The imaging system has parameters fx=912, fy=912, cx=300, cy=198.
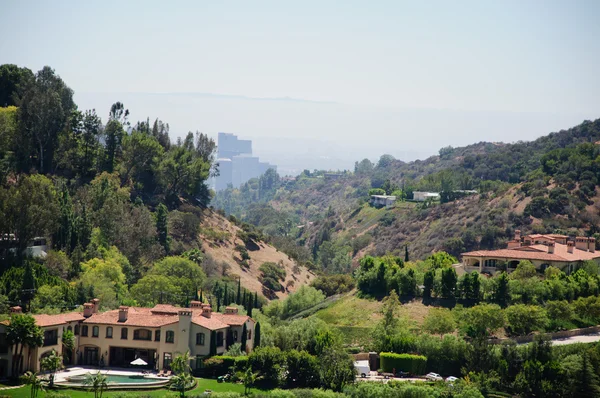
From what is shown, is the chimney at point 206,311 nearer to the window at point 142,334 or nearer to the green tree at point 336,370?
the window at point 142,334

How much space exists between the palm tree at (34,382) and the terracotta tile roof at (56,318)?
205 inches

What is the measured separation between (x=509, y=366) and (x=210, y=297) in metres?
Result: 33.0

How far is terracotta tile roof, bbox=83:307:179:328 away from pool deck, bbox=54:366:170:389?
3.47m

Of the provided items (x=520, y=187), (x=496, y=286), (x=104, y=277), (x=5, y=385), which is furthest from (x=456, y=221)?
(x=5, y=385)

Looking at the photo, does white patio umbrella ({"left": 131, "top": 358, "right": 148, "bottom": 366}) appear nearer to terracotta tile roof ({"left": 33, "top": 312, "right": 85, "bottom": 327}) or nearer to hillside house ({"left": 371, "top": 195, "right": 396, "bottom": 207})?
terracotta tile roof ({"left": 33, "top": 312, "right": 85, "bottom": 327})

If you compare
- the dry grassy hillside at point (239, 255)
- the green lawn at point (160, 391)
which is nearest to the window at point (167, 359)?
the green lawn at point (160, 391)

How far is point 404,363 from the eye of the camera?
68.2 m

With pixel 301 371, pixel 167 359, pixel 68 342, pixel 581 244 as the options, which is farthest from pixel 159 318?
pixel 581 244

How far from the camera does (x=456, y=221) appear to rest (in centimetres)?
14725

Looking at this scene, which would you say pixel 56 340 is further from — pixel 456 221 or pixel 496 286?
pixel 456 221

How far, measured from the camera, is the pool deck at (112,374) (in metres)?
57.5

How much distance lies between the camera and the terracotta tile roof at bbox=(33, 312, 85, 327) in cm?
6125

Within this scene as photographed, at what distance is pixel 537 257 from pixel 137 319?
43.3m

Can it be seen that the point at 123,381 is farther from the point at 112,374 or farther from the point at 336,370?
the point at 336,370
